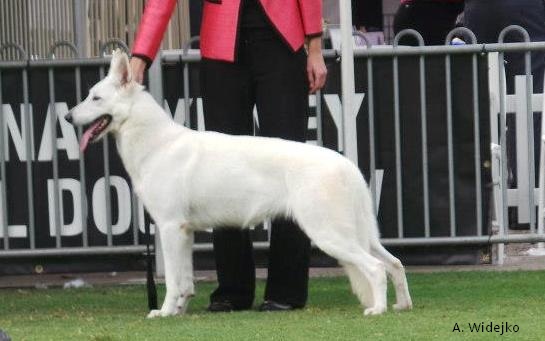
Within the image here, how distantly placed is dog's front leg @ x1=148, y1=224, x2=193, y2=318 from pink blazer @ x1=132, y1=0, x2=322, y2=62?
0.82 meters

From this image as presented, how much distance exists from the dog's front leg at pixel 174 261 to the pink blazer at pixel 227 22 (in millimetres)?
816

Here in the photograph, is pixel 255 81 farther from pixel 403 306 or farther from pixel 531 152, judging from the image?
pixel 531 152

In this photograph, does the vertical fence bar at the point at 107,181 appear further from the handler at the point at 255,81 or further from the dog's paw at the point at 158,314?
the dog's paw at the point at 158,314

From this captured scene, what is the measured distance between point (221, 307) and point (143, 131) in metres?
0.93

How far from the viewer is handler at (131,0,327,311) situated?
7.33 meters

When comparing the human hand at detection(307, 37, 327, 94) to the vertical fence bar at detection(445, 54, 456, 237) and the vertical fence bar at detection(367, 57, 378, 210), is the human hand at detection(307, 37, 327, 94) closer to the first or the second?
the vertical fence bar at detection(367, 57, 378, 210)

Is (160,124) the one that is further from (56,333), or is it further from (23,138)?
(23,138)

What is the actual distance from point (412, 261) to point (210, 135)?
8.50ft

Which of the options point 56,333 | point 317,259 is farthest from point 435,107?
point 56,333

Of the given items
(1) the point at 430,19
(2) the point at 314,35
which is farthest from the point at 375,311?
(1) the point at 430,19

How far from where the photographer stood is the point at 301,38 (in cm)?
741

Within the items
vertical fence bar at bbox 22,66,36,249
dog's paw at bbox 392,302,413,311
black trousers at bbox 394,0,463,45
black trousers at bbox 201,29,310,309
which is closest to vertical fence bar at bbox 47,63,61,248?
vertical fence bar at bbox 22,66,36,249

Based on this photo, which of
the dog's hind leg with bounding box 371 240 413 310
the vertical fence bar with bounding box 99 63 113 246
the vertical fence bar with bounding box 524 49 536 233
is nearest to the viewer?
the dog's hind leg with bounding box 371 240 413 310

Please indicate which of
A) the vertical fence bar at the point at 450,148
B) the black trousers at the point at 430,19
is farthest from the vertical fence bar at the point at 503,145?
the black trousers at the point at 430,19
